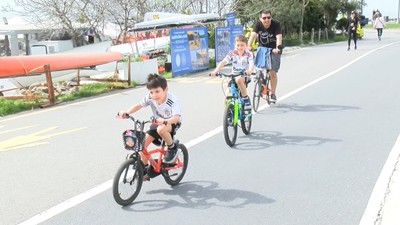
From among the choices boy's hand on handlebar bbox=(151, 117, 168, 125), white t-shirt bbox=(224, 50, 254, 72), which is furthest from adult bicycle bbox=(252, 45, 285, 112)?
boy's hand on handlebar bbox=(151, 117, 168, 125)

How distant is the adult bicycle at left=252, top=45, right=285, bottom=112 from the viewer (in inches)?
382

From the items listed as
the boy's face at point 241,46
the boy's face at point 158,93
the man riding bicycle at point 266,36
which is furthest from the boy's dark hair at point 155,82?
the man riding bicycle at point 266,36

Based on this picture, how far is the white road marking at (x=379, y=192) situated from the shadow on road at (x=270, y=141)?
1.09m

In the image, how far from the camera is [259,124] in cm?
851

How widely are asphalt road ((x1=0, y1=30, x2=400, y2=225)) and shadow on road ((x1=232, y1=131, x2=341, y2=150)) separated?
1cm

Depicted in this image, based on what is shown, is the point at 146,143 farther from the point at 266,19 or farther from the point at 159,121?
the point at 266,19

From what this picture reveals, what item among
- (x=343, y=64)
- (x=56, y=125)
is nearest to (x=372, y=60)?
(x=343, y=64)

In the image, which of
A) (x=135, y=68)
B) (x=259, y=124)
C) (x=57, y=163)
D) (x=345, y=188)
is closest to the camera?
(x=345, y=188)

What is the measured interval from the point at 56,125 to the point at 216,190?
16.2 feet

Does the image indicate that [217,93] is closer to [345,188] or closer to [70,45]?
[345,188]

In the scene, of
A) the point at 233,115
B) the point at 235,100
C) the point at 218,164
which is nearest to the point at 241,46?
the point at 235,100

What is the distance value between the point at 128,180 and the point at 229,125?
2.44 meters

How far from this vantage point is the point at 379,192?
5.01 m

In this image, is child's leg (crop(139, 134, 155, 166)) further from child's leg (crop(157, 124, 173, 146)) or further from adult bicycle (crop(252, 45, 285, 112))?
adult bicycle (crop(252, 45, 285, 112))
